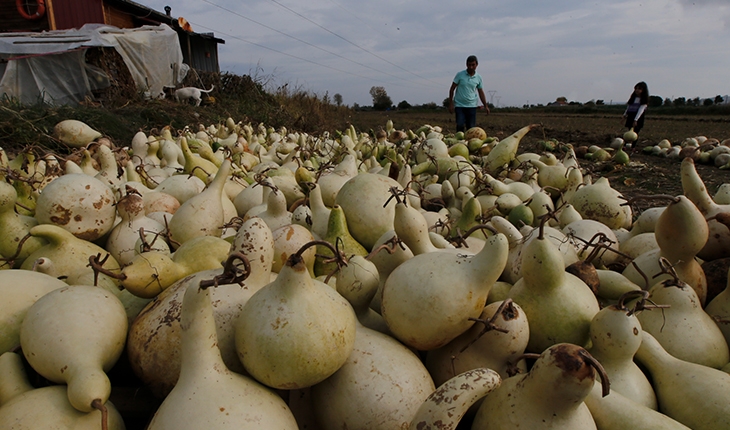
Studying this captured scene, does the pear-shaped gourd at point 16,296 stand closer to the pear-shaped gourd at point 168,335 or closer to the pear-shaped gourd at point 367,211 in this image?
the pear-shaped gourd at point 168,335

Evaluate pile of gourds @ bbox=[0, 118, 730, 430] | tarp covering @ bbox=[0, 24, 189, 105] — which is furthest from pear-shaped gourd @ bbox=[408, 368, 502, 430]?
tarp covering @ bbox=[0, 24, 189, 105]

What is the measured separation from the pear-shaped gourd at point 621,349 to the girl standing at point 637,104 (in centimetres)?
1206

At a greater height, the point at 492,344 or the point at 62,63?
the point at 62,63

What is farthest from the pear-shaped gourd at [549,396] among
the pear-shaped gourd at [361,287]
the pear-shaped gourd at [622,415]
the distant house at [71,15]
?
the distant house at [71,15]

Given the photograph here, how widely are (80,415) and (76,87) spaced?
45.6 ft

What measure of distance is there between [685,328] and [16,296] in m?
2.51

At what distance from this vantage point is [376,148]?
5406mm

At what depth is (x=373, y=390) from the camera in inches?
53.6

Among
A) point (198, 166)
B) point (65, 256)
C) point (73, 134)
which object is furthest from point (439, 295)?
point (73, 134)

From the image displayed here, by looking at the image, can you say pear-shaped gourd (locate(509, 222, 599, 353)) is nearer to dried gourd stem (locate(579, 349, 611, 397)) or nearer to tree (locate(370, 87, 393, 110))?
dried gourd stem (locate(579, 349, 611, 397))

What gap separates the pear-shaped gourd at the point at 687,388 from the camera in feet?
4.44

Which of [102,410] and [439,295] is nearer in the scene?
[102,410]

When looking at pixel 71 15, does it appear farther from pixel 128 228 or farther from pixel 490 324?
pixel 490 324

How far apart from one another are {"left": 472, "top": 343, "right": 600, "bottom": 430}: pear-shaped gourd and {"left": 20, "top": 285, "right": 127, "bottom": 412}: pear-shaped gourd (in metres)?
1.10
